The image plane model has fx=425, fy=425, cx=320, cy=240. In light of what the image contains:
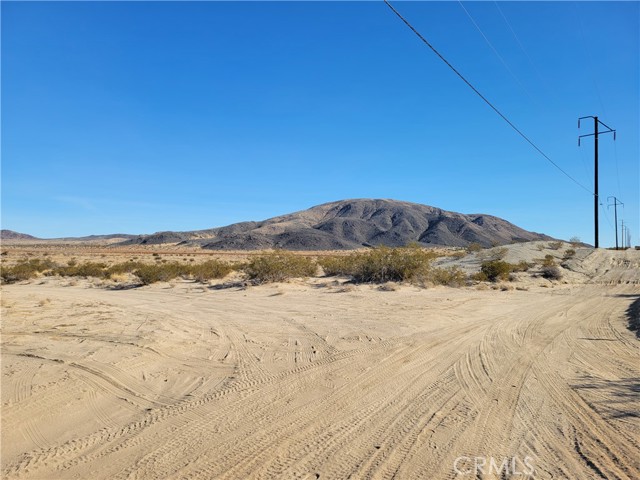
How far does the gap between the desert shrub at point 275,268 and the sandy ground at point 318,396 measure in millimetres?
10297

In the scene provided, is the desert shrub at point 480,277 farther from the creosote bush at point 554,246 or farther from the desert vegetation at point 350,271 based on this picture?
the creosote bush at point 554,246

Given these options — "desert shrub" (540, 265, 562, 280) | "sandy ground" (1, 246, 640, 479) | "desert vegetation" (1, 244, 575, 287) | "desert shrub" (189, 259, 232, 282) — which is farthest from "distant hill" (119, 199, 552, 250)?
"sandy ground" (1, 246, 640, 479)

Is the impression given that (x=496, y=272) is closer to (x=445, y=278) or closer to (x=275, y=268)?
(x=445, y=278)

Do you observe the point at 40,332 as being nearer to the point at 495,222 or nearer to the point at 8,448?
the point at 8,448

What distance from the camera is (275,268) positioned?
2488 cm

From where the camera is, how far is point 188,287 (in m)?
25.0

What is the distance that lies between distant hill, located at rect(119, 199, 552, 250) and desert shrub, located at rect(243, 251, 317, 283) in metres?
90.5

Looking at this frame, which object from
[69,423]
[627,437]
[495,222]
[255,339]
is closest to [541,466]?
[627,437]

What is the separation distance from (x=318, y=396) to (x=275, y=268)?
60.1 feet

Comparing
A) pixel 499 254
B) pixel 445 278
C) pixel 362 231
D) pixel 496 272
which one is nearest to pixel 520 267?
pixel 499 254

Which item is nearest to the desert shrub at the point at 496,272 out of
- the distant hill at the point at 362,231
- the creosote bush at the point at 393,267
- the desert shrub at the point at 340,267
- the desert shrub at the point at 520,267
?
the desert shrub at the point at 520,267

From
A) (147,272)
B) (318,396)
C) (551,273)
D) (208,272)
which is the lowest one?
(318,396)

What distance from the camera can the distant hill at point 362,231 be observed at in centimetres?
12762

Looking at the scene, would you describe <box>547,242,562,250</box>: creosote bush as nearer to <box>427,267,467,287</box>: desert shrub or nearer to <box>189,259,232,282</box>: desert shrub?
<box>427,267,467,287</box>: desert shrub
